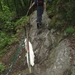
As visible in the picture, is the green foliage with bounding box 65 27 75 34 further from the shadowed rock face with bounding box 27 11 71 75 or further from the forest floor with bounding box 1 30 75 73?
the shadowed rock face with bounding box 27 11 71 75

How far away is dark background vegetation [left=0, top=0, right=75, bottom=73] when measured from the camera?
24.5 ft

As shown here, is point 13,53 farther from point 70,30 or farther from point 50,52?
point 70,30

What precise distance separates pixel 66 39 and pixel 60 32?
2.11ft

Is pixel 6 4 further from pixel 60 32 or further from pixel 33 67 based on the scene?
pixel 33 67

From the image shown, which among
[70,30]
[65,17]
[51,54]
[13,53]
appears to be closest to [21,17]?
[13,53]

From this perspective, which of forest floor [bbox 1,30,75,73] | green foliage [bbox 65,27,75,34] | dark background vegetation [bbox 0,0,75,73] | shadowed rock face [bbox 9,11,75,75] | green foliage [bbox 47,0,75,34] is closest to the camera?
shadowed rock face [bbox 9,11,75,75]

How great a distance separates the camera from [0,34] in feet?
36.0

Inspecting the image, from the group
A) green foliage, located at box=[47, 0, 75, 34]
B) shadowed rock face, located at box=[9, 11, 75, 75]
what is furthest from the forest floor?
green foliage, located at box=[47, 0, 75, 34]

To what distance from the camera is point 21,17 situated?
11781 mm

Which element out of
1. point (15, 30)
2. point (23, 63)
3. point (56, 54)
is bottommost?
point (15, 30)

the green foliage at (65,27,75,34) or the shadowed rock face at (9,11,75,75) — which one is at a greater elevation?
the green foliage at (65,27,75,34)

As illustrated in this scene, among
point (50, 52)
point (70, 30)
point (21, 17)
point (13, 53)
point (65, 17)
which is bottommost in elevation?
point (21, 17)

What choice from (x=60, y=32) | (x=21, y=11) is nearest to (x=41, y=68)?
(x=60, y=32)

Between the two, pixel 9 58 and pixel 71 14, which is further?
pixel 9 58
